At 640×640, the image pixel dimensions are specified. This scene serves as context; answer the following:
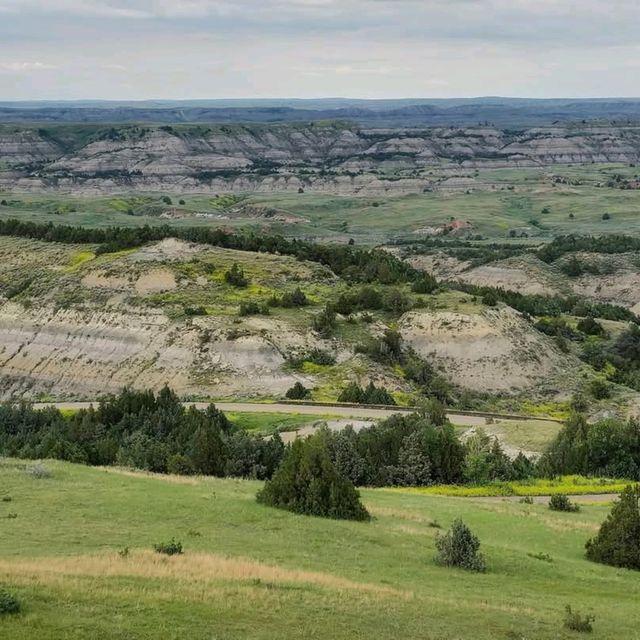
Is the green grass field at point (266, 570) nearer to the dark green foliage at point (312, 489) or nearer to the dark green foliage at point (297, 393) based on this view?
the dark green foliage at point (312, 489)

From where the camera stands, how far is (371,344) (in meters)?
59.3

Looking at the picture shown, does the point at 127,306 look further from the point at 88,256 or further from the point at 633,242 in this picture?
the point at 633,242

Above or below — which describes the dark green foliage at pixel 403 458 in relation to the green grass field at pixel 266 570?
below

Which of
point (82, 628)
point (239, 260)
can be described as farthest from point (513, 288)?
point (82, 628)

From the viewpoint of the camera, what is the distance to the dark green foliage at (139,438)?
31422mm

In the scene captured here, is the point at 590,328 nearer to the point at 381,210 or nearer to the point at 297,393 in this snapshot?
the point at 297,393

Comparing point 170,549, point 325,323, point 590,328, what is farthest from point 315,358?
point 170,549

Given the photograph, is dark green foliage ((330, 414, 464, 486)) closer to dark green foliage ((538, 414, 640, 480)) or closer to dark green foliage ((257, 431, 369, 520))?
dark green foliage ((538, 414, 640, 480))

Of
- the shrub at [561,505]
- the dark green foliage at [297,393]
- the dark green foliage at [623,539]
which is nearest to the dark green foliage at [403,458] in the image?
the shrub at [561,505]

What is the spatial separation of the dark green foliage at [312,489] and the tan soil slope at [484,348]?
3664 cm

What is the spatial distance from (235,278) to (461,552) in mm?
51689

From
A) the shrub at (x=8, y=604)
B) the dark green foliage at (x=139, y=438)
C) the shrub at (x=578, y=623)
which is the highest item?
the shrub at (x=8, y=604)

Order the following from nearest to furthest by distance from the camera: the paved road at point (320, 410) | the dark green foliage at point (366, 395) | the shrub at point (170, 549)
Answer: the shrub at point (170, 549)
the paved road at point (320, 410)
the dark green foliage at point (366, 395)

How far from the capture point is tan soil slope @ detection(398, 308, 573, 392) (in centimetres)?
5881
